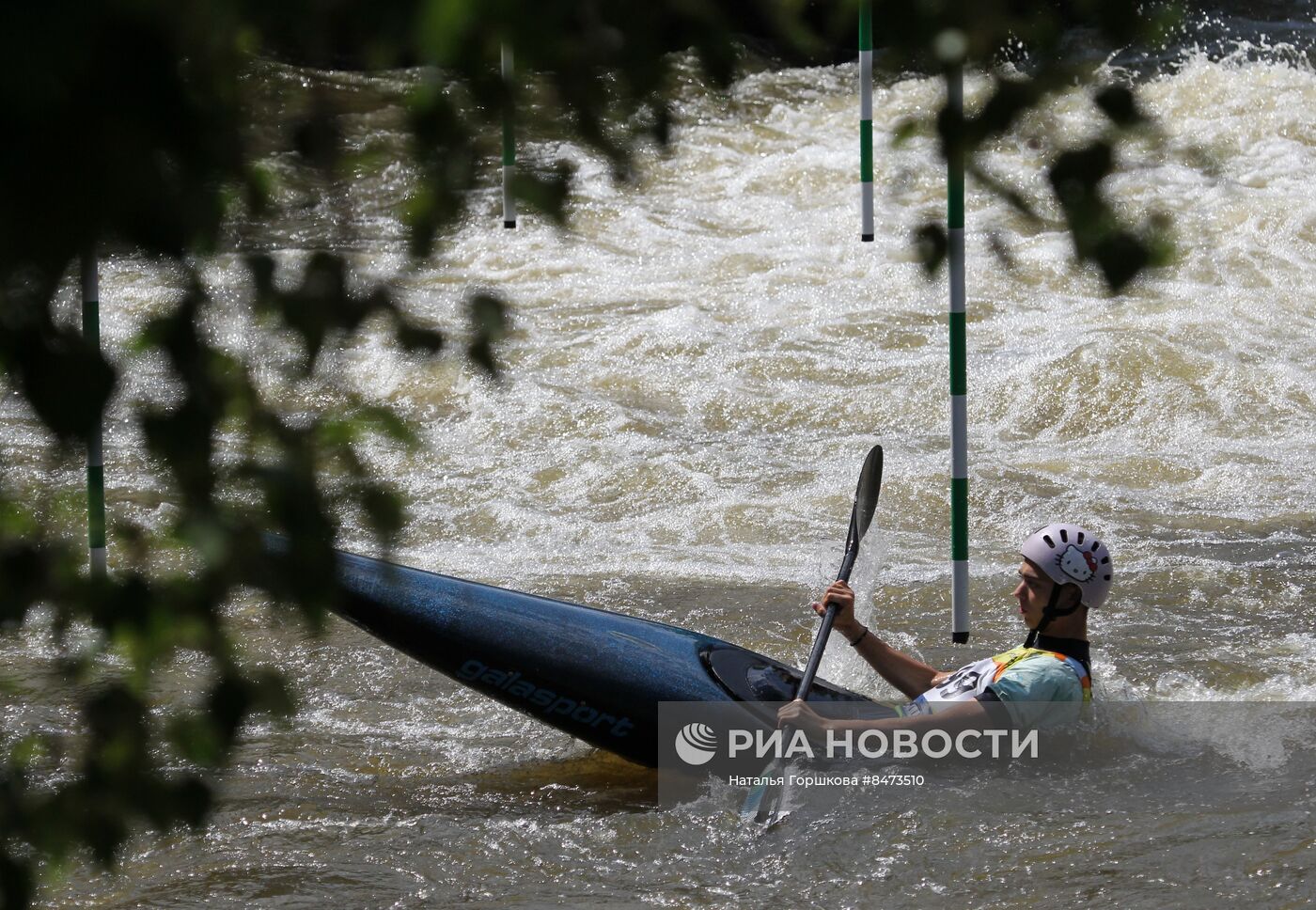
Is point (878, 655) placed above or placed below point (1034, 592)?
below

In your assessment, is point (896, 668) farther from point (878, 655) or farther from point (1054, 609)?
point (1054, 609)

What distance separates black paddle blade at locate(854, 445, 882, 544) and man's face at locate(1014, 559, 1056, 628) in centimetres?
87

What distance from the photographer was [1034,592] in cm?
295

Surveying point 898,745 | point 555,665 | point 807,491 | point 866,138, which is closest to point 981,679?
point 898,745

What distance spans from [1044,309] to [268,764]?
5.10m

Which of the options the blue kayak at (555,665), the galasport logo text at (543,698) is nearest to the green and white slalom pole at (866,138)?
the blue kayak at (555,665)

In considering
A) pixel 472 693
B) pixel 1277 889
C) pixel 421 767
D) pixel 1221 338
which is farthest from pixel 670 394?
pixel 1277 889

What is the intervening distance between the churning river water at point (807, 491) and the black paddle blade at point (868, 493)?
33cm

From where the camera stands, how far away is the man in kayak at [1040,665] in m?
2.86

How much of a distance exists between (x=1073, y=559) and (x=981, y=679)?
0.29 m

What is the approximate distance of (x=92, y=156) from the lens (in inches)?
27.2

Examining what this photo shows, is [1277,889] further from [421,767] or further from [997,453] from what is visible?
[997,453]

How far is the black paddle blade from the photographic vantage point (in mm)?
3840

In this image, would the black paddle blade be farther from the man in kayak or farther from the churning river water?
the man in kayak
